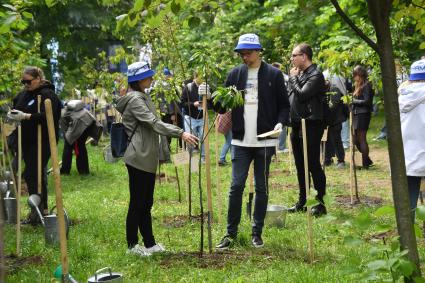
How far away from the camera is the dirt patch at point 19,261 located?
247 inches

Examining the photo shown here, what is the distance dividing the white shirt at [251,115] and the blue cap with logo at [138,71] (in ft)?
3.31

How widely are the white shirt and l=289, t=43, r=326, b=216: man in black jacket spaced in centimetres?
146

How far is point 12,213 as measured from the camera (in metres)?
8.73

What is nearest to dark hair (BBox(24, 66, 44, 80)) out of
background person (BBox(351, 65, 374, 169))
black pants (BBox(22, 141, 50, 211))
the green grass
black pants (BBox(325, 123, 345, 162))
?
black pants (BBox(22, 141, 50, 211))

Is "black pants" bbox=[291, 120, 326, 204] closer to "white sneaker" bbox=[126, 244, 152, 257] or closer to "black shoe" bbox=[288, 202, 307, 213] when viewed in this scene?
"black shoe" bbox=[288, 202, 307, 213]

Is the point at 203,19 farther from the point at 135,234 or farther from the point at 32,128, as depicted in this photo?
the point at 32,128

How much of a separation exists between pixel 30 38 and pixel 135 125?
46.6ft

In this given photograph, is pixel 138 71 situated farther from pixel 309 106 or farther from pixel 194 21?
pixel 309 106

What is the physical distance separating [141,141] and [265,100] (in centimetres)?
128

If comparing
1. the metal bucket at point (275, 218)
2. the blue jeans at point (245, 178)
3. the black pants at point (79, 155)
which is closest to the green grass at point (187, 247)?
the metal bucket at point (275, 218)

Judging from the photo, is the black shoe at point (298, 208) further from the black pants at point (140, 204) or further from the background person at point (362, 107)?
the background person at point (362, 107)

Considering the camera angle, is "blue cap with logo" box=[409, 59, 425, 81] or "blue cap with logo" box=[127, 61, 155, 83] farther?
"blue cap with logo" box=[409, 59, 425, 81]

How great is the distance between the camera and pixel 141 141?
629cm

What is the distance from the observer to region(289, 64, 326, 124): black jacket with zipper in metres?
7.90
